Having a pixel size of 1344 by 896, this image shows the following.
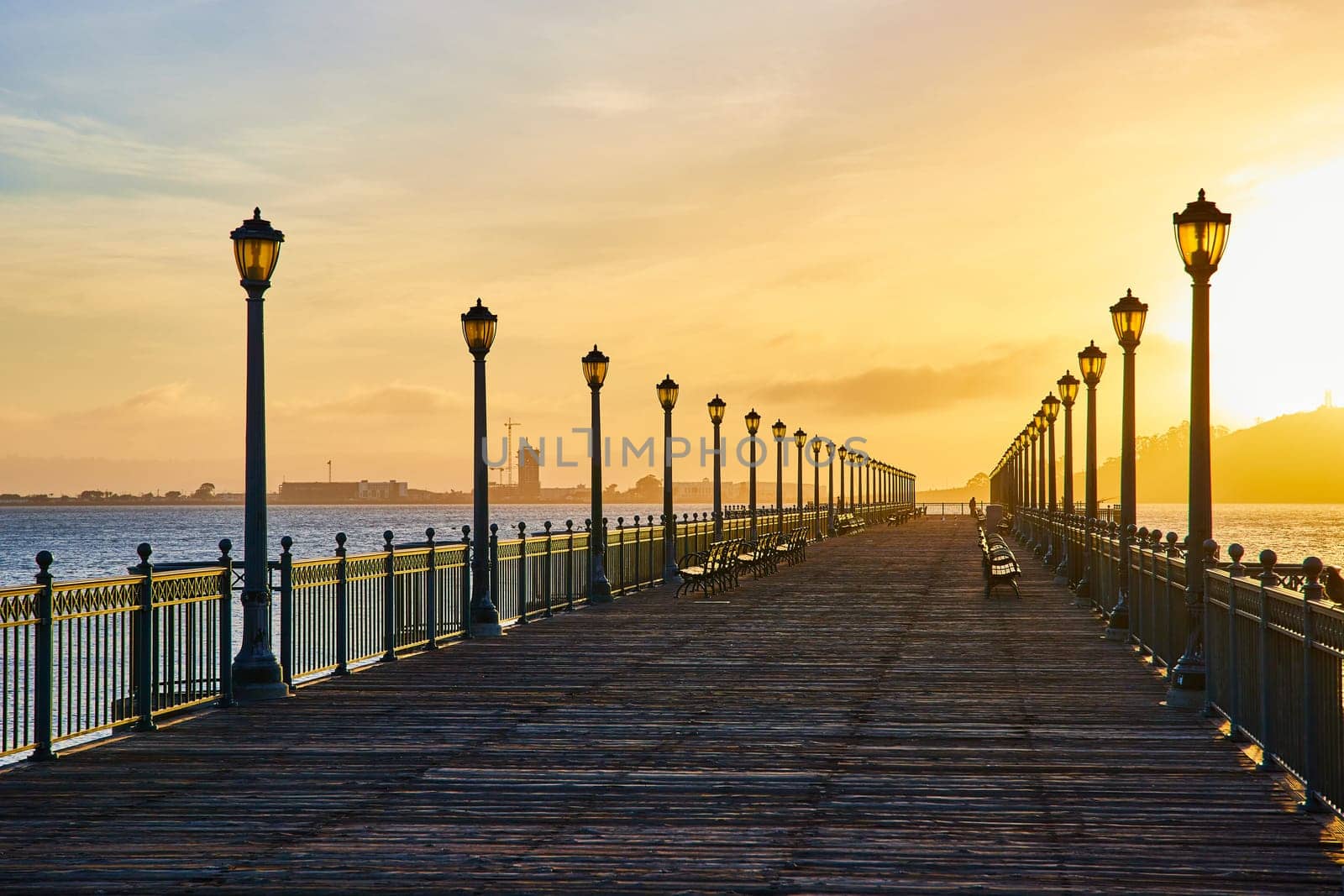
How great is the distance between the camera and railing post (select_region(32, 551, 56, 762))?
10.5 meters

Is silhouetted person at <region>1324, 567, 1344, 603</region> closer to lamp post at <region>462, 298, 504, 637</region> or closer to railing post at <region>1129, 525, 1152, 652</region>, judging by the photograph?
railing post at <region>1129, 525, 1152, 652</region>

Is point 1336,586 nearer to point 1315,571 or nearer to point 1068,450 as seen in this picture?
point 1315,571

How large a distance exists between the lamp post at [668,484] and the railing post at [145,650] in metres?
20.1

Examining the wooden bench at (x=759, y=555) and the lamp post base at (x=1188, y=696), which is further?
the wooden bench at (x=759, y=555)

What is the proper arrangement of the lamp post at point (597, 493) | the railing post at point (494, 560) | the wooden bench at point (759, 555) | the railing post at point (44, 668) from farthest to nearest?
the wooden bench at point (759, 555), the lamp post at point (597, 493), the railing post at point (494, 560), the railing post at point (44, 668)

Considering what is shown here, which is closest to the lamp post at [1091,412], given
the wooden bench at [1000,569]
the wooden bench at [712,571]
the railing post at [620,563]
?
the wooden bench at [1000,569]

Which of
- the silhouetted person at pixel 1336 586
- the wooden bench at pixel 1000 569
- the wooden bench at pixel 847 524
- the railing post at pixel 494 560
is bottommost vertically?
the wooden bench at pixel 847 524

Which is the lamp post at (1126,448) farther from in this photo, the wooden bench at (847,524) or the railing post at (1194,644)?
the wooden bench at (847,524)

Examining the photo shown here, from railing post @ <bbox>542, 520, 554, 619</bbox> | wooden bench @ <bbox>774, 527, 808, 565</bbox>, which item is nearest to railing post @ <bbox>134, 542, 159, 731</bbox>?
railing post @ <bbox>542, 520, 554, 619</bbox>

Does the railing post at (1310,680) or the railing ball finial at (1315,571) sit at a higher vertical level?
the railing ball finial at (1315,571)

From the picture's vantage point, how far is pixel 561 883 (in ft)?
23.4

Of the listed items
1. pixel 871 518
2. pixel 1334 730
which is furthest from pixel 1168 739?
pixel 871 518

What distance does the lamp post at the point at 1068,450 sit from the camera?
102 feet

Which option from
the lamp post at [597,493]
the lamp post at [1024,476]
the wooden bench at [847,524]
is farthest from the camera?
the wooden bench at [847,524]
